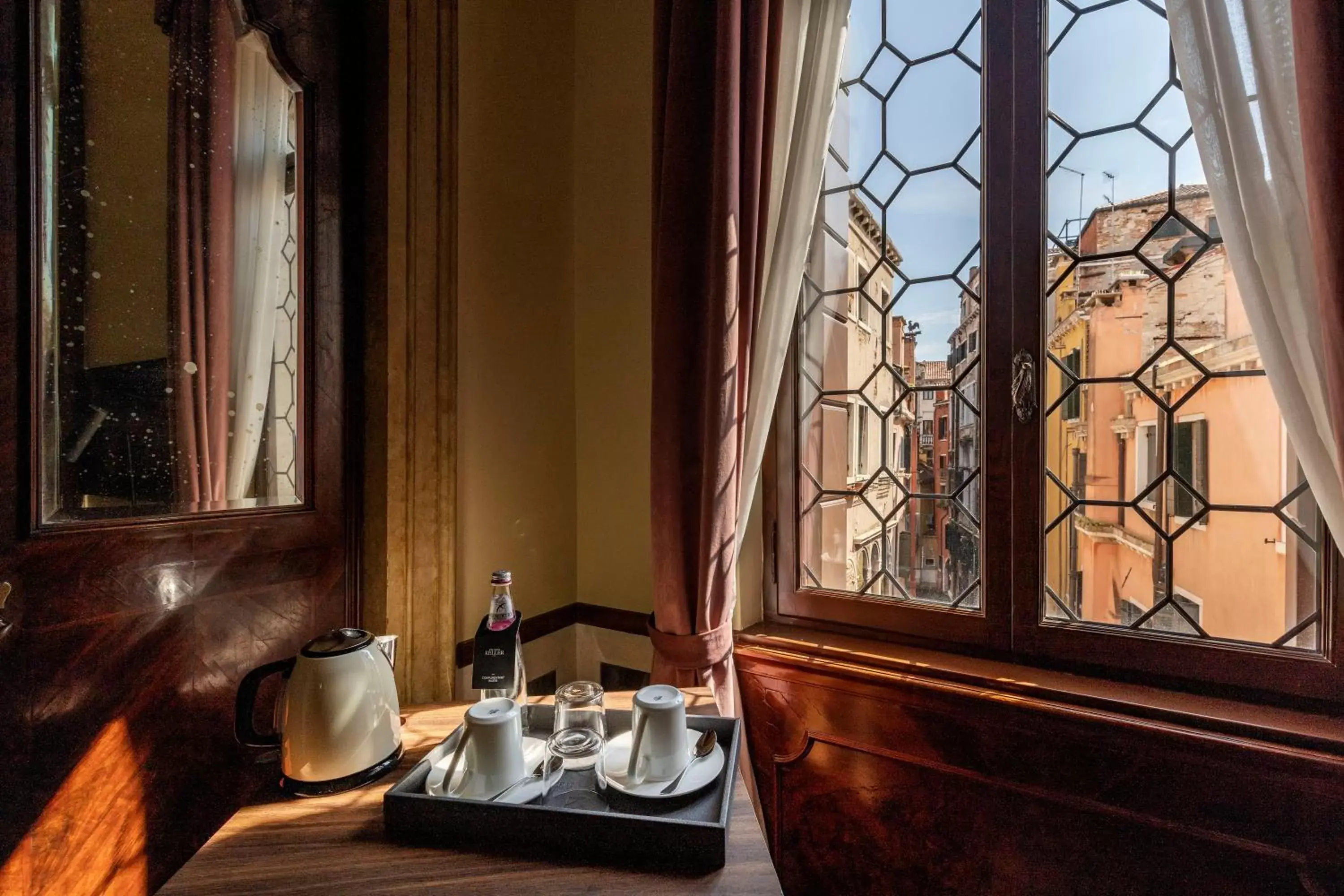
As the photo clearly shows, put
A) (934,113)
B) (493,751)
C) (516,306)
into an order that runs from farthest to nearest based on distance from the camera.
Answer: (516,306) → (934,113) → (493,751)

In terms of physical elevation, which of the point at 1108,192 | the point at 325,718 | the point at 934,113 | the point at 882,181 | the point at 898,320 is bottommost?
the point at 325,718

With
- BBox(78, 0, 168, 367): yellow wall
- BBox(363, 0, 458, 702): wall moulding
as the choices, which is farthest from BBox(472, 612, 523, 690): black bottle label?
BBox(78, 0, 168, 367): yellow wall

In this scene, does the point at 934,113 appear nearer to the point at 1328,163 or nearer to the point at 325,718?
the point at 1328,163

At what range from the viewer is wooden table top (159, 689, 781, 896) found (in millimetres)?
767

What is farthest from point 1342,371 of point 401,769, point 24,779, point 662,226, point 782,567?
point 24,779

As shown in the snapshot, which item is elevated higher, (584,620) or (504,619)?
(504,619)

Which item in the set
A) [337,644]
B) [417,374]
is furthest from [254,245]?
[337,644]

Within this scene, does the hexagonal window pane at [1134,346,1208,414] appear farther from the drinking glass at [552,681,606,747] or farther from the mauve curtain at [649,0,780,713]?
the drinking glass at [552,681,606,747]

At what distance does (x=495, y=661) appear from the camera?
113 cm

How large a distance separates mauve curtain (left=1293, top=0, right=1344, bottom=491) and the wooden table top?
1.08 m

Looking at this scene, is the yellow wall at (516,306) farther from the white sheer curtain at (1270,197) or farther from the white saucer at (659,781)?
the white sheer curtain at (1270,197)

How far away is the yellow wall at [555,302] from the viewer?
5.02 ft

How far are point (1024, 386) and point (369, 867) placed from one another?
138 cm

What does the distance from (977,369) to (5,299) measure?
168cm
